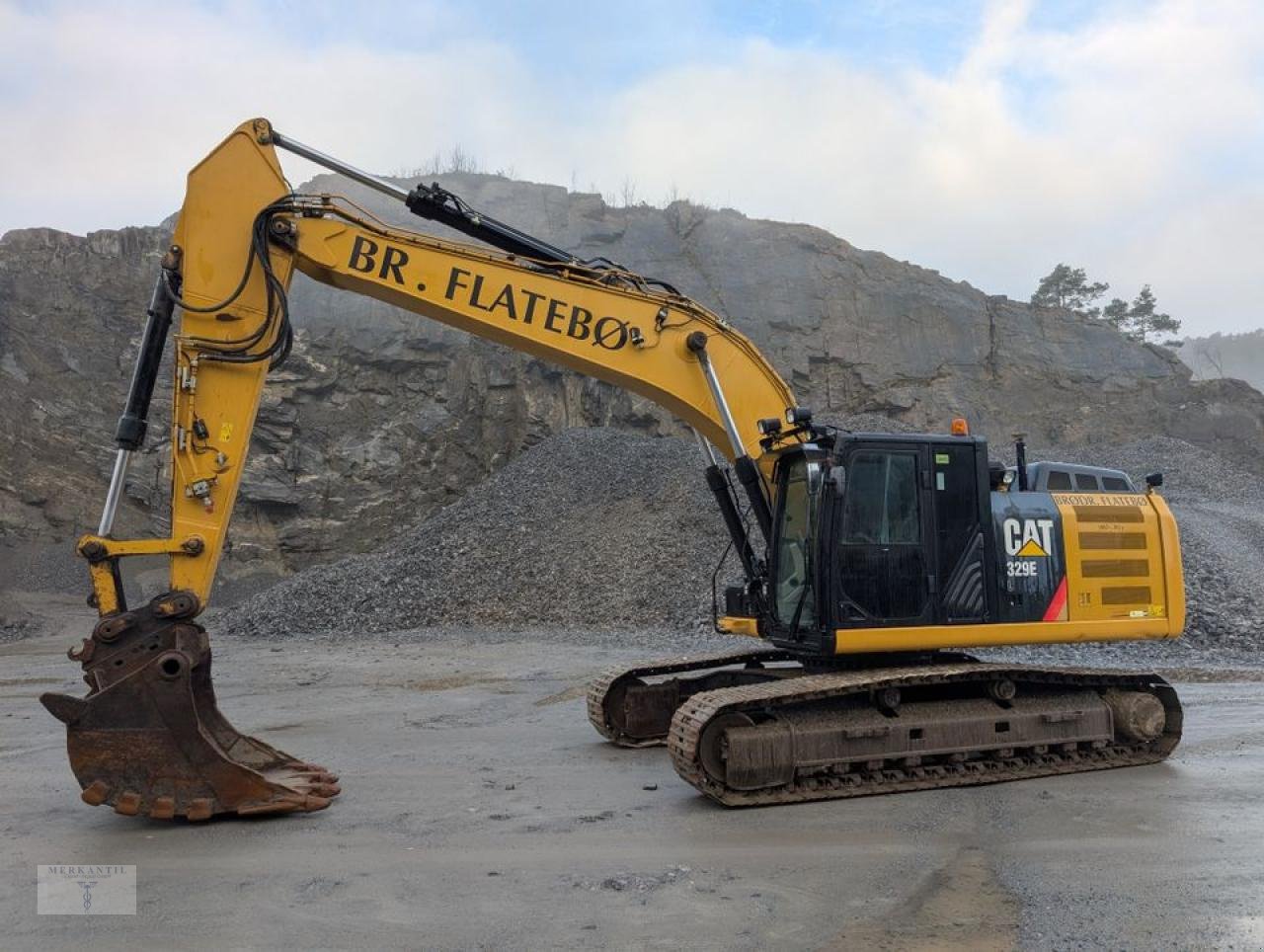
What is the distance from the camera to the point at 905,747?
7.09m

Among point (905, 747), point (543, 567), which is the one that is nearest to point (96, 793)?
point (905, 747)

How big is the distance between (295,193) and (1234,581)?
1443 centimetres

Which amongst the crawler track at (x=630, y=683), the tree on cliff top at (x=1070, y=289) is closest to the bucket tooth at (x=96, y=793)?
the crawler track at (x=630, y=683)

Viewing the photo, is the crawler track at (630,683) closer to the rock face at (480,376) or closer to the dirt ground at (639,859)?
the dirt ground at (639,859)

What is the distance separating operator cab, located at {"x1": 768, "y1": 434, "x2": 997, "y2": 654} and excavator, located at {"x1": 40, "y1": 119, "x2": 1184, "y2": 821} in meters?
0.02

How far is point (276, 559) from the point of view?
27531mm

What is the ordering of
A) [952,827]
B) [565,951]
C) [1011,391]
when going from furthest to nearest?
1. [1011,391]
2. [952,827]
3. [565,951]

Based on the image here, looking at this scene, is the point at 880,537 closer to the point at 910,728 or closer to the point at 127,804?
the point at 910,728

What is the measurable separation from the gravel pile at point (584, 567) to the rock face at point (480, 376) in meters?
4.53

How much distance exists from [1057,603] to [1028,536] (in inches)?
20.5

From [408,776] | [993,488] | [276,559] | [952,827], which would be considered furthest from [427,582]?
[952,827]

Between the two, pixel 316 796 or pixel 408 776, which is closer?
Answer: pixel 316 796

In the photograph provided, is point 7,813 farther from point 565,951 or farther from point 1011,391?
point 1011,391

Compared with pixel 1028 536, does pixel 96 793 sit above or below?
below
